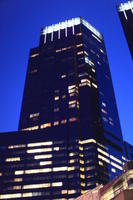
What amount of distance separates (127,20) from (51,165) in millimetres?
89363

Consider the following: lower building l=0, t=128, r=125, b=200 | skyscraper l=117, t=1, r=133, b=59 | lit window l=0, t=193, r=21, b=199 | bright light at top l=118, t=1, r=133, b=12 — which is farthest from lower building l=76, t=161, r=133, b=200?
bright light at top l=118, t=1, r=133, b=12

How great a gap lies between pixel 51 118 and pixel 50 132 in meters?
19.7

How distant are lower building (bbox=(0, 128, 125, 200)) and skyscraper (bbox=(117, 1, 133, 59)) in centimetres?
7807

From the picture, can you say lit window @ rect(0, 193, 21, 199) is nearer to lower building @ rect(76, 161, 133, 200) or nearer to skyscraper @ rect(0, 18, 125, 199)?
skyscraper @ rect(0, 18, 125, 199)

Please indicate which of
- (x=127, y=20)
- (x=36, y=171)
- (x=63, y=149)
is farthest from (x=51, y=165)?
(x=127, y=20)

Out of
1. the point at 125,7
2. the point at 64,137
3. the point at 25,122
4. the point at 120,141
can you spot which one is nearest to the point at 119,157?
the point at 120,141

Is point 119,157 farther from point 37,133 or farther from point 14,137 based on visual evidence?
point 14,137

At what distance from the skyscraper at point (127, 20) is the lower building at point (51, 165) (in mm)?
78075

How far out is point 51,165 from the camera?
154750mm

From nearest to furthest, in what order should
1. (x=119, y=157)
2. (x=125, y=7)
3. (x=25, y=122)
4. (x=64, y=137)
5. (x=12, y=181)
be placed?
(x=125, y=7) → (x=12, y=181) → (x=64, y=137) → (x=119, y=157) → (x=25, y=122)

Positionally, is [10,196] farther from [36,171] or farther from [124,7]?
[124,7]

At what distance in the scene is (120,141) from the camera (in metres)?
189

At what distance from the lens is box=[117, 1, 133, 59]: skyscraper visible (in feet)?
356

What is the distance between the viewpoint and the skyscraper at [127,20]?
356 feet
